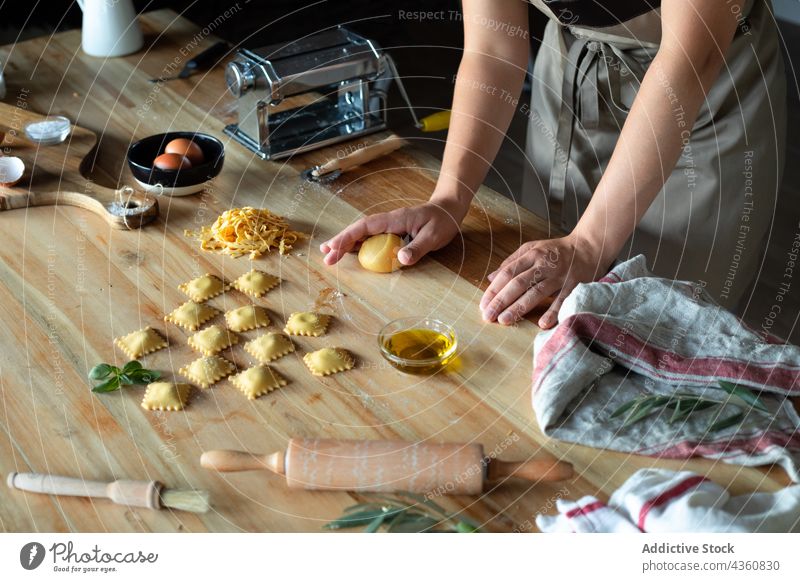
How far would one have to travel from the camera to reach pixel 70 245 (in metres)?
1.36

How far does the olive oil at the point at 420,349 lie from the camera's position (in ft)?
3.60

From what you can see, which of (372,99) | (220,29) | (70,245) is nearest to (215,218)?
(70,245)

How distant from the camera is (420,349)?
1.13 meters

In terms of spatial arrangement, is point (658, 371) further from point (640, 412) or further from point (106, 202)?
point (106, 202)

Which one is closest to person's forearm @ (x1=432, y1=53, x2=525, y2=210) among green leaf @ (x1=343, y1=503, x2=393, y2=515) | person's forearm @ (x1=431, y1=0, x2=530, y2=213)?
person's forearm @ (x1=431, y1=0, x2=530, y2=213)

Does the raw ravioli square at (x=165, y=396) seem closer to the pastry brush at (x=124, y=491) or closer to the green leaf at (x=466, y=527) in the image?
the pastry brush at (x=124, y=491)

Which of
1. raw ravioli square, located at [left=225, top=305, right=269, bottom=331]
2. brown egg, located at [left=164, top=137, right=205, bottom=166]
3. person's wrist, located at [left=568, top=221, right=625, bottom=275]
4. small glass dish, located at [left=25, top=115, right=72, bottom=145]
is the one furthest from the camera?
small glass dish, located at [left=25, top=115, right=72, bottom=145]

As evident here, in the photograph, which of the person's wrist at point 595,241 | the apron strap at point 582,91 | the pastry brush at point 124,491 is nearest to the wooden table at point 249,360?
the pastry brush at point 124,491

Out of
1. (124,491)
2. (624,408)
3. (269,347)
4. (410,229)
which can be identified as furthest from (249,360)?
(624,408)

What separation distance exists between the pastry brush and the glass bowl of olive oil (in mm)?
300

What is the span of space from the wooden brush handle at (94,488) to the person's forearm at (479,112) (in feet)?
2.43

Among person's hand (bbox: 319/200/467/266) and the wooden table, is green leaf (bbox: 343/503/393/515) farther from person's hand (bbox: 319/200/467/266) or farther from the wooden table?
person's hand (bbox: 319/200/467/266)

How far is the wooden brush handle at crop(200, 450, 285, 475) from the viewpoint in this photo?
931 mm
